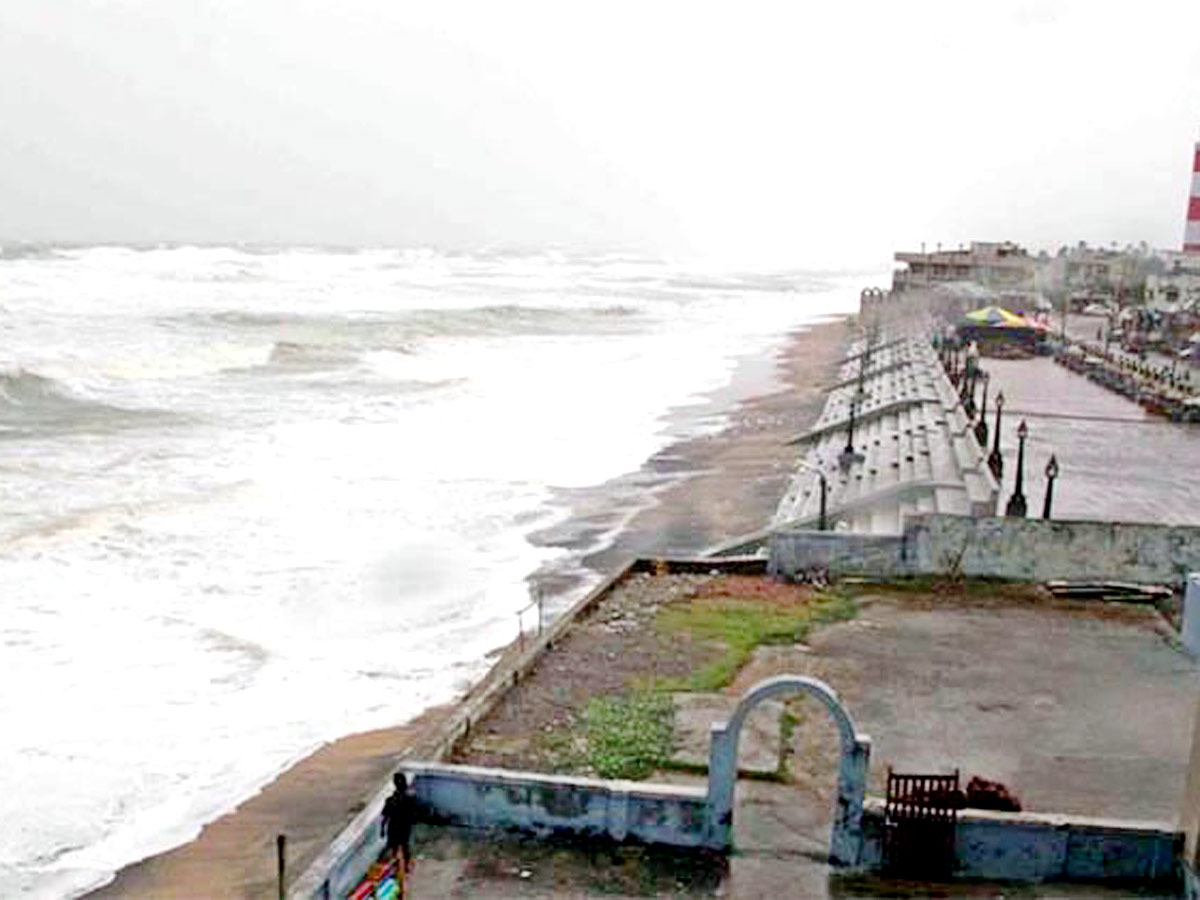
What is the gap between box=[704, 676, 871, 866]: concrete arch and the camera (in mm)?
7969

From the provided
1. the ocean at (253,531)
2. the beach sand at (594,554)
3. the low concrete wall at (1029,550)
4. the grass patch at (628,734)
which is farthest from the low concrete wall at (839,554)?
the beach sand at (594,554)

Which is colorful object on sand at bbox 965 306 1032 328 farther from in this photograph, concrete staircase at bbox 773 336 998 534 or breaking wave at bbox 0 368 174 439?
breaking wave at bbox 0 368 174 439

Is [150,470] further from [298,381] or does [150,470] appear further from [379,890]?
[379,890]

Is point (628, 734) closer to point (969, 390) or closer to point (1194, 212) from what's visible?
point (1194, 212)

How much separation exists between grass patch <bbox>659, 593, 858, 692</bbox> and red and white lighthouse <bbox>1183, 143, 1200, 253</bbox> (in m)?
A: 5.16

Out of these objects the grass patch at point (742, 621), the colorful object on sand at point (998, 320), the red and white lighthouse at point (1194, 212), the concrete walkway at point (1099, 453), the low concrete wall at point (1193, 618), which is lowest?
the grass patch at point (742, 621)

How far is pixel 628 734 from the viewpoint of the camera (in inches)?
417

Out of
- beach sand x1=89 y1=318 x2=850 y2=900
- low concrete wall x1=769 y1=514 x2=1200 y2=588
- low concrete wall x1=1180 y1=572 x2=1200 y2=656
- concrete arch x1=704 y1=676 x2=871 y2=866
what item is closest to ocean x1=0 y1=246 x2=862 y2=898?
beach sand x1=89 y1=318 x2=850 y2=900

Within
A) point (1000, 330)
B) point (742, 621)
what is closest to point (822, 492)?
point (742, 621)

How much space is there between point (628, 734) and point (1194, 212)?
231 inches

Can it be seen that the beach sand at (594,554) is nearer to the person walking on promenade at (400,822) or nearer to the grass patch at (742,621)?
the person walking on promenade at (400,822)

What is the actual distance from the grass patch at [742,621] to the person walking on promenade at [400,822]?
3642mm

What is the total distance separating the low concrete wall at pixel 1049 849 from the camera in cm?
821

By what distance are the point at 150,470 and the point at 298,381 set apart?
648 inches
